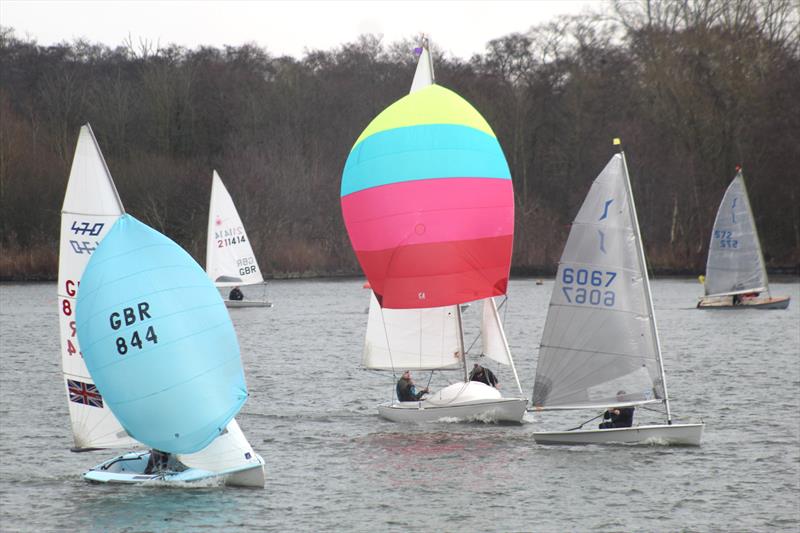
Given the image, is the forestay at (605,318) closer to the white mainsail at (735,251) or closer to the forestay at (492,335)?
the forestay at (492,335)

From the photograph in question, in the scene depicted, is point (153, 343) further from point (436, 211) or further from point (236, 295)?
point (236, 295)

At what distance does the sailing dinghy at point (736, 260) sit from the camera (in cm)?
4797

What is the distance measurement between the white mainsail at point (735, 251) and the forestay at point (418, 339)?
83.9 ft

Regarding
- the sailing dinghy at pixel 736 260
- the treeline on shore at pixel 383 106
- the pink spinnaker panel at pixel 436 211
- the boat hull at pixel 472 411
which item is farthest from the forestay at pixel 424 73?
the treeline on shore at pixel 383 106

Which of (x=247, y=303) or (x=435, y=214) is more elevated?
(x=435, y=214)

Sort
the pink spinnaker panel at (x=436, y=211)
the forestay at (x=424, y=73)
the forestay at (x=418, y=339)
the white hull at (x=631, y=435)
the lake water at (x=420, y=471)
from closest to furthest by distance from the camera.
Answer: the lake water at (x=420, y=471), the white hull at (x=631, y=435), the pink spinnaker panel at (x=436, y=211), the forestay at (x=418, y=339), the forestay at (x=424, y=73)

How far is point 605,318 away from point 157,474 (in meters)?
7.51

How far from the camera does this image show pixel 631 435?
68.3 ft

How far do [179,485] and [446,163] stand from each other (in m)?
7.68

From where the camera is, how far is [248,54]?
94.2 metres

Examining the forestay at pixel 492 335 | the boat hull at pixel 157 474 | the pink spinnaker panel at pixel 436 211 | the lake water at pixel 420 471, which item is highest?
the pink spinnaker panel at pixel 436 211

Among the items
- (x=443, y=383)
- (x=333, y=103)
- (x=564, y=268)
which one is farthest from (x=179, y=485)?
(x=333, y=103)

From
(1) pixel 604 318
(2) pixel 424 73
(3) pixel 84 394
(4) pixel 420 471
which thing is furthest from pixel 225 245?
(3) pixel 84 394

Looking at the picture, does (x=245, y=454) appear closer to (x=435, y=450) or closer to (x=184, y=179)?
(x=435, y=450)
